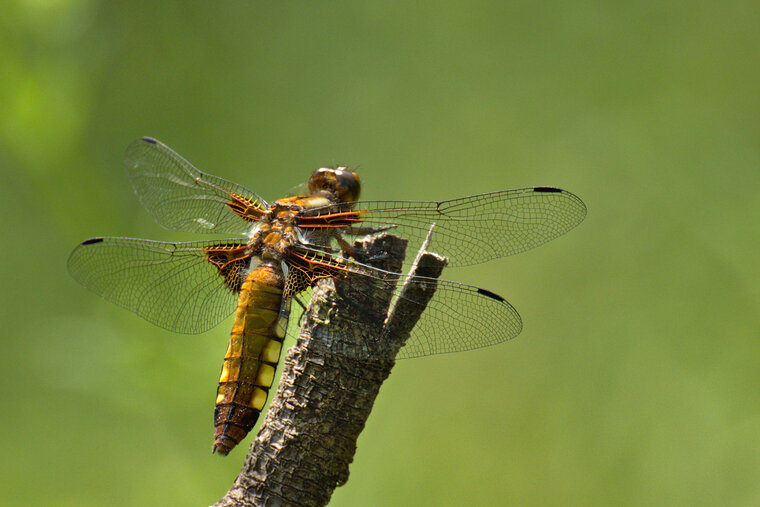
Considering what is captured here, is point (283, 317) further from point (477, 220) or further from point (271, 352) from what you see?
point (477, 220)

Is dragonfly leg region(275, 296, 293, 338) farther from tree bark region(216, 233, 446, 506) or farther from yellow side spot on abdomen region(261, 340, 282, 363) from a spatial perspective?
tree bark region(216, 233, 446, 506)

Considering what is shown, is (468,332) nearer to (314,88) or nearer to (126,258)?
(126,258)

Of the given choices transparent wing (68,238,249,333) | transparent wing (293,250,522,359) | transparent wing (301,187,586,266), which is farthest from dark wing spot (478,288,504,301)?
transparent wing (68,238,249,333)

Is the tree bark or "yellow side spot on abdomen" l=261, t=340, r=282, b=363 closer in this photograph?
the tree bark

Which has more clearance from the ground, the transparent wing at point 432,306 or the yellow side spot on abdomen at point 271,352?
the transparent wing at point 432,306

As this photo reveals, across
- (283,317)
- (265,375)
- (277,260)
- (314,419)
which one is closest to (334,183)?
(277,260)

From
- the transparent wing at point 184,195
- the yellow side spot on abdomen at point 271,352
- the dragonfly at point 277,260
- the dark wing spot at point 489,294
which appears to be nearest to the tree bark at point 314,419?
the dragonfly at point 277,260

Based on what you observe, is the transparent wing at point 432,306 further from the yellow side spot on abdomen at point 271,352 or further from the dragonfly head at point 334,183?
the dragonfly head at point 334,183
